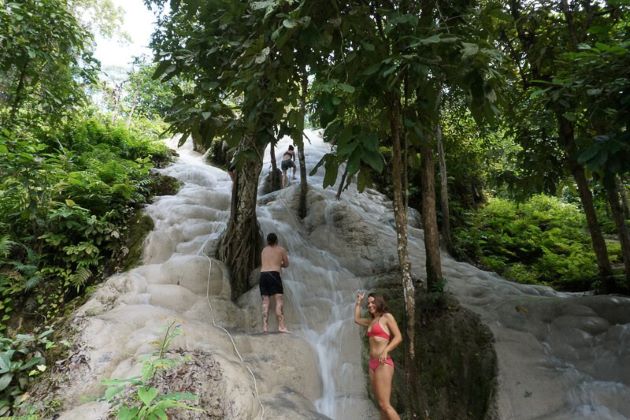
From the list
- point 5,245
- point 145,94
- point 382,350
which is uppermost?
point 145,94

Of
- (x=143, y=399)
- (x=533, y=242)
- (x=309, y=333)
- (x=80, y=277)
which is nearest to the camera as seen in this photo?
(x=143, y=399)

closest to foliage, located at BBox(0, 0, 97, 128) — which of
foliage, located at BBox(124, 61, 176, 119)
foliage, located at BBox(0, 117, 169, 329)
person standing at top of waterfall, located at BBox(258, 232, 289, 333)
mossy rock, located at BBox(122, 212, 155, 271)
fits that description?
foliage, located at BBox(0, 117, 169, 329)

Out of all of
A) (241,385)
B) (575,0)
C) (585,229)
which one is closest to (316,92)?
(241,385)

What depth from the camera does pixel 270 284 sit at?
5422mm

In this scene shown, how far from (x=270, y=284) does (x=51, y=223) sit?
338 cm

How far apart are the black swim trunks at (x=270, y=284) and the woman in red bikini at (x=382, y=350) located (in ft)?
5.60

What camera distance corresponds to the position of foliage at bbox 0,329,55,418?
3590 mm

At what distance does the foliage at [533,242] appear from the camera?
857cm

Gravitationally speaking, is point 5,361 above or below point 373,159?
below

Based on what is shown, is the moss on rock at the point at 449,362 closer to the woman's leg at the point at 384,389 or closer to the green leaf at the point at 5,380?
the woman's leg at the point at 384,389

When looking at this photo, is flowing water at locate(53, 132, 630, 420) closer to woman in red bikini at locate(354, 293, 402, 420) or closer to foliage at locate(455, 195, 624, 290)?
woman in red bikini at locate(354, 293, 402, 420)

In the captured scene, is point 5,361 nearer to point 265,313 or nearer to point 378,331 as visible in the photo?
point 265,313

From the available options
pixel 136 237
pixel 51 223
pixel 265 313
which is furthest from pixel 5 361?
pixel 265 313

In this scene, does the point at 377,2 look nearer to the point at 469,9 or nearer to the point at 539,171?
the point at 469,9
